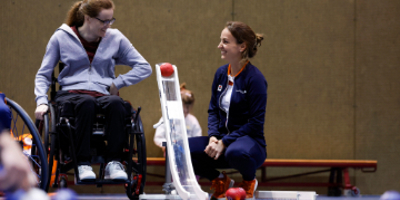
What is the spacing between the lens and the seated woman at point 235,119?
6.08 ft

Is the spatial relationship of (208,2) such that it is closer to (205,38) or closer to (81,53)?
(205,38)

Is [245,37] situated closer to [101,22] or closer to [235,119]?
[235,119]

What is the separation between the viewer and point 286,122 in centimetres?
386

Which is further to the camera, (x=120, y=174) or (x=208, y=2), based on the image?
(x=208, y=2)

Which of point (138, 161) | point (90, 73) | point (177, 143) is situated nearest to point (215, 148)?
point (177, 143)

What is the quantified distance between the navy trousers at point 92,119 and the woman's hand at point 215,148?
397 millimetres

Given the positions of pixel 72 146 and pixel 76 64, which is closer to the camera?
pixel 72 146

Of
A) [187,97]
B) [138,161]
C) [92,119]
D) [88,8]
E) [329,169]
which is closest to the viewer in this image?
[92,119]

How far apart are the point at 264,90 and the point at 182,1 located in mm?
2128

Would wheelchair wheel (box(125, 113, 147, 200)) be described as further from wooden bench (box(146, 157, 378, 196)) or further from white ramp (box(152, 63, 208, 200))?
wooden bench (box(146, 157, 378, 196))

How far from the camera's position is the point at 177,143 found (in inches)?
78.0

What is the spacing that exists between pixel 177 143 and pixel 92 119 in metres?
0.40

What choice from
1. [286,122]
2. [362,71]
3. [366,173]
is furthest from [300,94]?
[366,173]

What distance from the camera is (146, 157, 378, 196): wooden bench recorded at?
11.2ft
